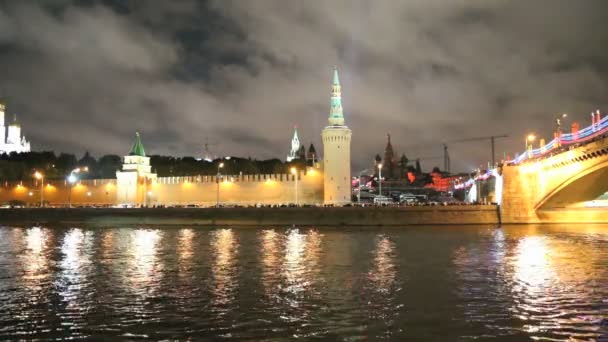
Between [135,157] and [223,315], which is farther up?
[135,157]

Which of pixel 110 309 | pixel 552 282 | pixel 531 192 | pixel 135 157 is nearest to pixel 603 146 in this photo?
pixel 531 192

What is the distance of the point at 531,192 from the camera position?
139 feet

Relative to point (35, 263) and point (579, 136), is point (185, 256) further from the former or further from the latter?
point (579, 136)

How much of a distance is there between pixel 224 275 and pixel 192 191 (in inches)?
1790

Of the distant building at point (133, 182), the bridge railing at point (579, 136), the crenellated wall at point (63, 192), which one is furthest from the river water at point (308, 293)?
the crenellated wall at point (63, 192)

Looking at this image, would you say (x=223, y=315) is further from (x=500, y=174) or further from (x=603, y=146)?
(x=500, y=174)

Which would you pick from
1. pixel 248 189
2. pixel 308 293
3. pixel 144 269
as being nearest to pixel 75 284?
pixel 144 269

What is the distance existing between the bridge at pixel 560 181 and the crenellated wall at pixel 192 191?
2019 cm

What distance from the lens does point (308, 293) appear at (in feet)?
46.2

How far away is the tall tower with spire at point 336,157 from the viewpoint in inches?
2255

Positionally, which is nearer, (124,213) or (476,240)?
(476,240)

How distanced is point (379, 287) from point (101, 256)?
A: 13.1 metres

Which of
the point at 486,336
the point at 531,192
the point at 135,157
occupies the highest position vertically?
the point at 135,157

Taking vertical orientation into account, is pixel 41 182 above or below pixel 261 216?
above
